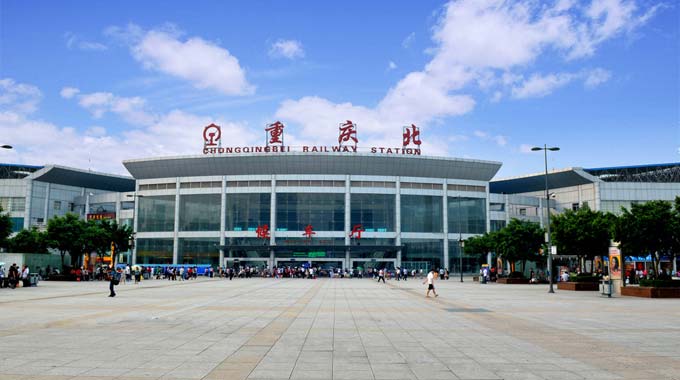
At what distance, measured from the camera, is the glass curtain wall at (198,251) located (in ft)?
304

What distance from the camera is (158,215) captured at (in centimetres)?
9550

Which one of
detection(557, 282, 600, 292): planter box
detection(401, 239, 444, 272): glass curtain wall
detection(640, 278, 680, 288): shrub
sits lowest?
detection(557, 282, 600, 292): planter box

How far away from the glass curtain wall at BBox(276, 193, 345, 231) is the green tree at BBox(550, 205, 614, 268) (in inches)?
1998

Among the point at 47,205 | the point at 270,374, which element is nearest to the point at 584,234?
the point at 270,374

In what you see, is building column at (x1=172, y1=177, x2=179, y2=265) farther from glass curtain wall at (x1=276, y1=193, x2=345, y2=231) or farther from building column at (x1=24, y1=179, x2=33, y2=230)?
building column at (x1=24, y1=179, x2=33, y2=230)

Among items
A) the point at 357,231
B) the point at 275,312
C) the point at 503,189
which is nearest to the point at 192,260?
the point at 357,231

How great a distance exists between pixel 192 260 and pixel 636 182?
80.7m

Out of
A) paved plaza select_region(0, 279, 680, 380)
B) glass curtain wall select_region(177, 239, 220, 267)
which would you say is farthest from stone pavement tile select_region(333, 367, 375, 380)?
glass curtain wall select_region(177, 239, 220, 267)

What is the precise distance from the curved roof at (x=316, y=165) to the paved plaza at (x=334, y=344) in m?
68.6

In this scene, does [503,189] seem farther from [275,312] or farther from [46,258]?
[275,312]

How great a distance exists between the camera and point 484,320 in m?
19.2

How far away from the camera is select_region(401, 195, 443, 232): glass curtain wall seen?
302ft

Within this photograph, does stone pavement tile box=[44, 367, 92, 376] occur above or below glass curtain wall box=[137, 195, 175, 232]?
below

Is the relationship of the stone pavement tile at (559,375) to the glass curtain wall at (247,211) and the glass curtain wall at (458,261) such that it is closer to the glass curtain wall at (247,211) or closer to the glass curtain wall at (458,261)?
the glass curtain wall at (247,211)
